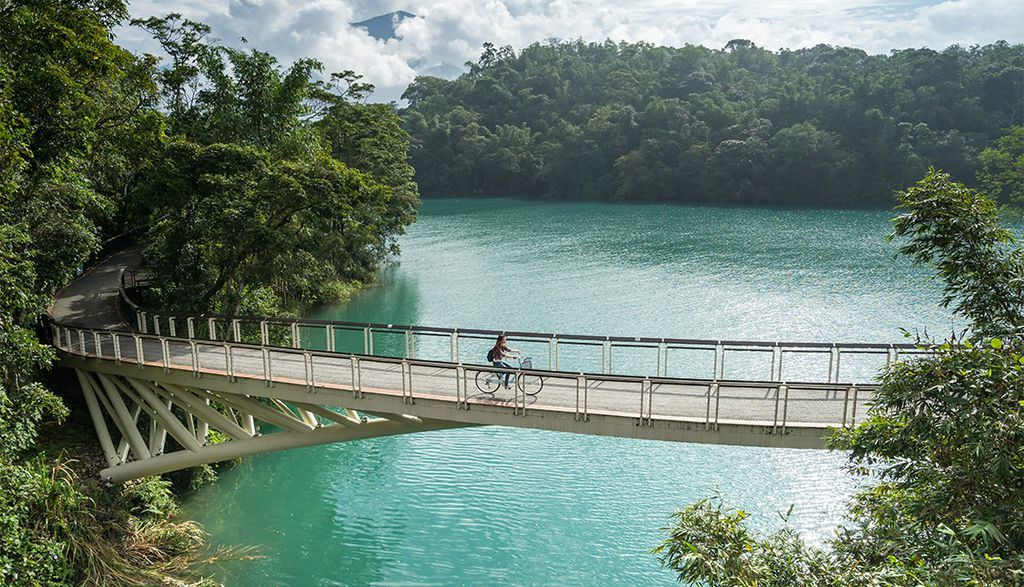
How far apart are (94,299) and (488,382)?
49.1 feet

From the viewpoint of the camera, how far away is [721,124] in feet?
251

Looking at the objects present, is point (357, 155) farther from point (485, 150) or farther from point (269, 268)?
point (485, 150)

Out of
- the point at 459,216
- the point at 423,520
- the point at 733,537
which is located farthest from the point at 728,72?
the point at 733,537

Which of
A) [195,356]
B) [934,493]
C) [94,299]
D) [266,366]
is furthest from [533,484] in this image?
[94,299]

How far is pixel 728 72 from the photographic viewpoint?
94.5 metres

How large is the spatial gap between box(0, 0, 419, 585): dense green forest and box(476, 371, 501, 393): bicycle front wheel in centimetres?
646

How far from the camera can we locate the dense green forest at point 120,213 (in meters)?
11.3

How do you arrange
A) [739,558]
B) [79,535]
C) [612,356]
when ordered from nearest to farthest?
[739,558] → [79,535] → [612,356]

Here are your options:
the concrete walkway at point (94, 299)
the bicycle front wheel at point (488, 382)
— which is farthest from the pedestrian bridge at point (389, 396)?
the concrete walkway at point (94, 299)

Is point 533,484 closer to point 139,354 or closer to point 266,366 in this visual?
point 266,366

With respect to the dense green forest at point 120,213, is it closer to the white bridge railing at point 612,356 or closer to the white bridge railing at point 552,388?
the white bridge railing at point 612,356

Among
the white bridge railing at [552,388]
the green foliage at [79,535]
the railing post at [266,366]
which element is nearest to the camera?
the green foliage at [79,535]

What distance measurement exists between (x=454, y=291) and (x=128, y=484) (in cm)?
2262

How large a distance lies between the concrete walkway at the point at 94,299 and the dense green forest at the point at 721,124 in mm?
59131
